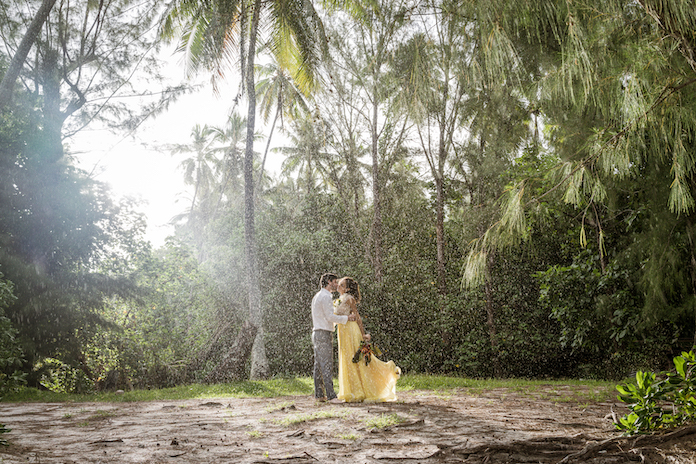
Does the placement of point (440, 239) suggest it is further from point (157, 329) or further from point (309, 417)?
point (309, 417)

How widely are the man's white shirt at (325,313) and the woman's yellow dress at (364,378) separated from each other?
323 mm

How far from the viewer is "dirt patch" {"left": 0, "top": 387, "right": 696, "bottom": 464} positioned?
2.94m

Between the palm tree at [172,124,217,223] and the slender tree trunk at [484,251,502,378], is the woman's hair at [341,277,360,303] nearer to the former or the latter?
the slender tree trunk at [484,251,502,378]

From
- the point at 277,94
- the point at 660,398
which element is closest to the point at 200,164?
the point at 277,94

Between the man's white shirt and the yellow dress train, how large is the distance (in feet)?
1.07

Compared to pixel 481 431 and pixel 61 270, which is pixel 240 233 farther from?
pixel 481 431

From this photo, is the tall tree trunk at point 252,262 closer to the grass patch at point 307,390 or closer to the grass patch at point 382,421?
the grass patch at point 307,390

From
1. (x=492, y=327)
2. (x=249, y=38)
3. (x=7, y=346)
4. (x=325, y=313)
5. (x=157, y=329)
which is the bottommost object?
(x=492, y=327)

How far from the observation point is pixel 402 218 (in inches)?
600

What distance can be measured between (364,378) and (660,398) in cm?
345

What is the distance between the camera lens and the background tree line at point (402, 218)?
5332 millimetres

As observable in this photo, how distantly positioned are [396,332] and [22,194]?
9930 mm

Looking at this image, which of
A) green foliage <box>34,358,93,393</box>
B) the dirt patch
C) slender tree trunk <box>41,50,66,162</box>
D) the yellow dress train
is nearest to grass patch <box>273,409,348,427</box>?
the dirt patch

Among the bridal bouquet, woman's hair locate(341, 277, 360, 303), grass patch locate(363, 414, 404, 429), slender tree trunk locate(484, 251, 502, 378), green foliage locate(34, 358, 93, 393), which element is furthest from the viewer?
slender tree trunk locate(484, 251, 502, 378)
